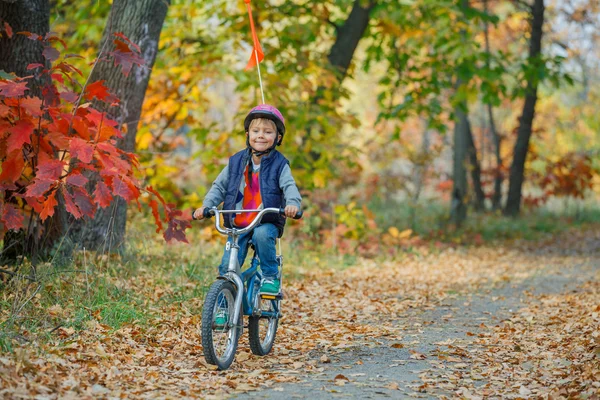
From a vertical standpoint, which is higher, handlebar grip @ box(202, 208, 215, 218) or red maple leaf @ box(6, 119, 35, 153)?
red maple leaf @ box(6, 119, 35, 153)

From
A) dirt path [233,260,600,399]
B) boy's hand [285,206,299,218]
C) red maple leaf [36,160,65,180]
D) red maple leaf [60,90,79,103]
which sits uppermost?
red maple leaf [60,90,79,103]

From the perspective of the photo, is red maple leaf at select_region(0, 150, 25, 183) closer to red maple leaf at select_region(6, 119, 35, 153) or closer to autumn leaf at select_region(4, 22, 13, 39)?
red maple leaf at select_region(6, 119, 35, 153)

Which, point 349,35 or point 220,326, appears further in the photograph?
point 349,35

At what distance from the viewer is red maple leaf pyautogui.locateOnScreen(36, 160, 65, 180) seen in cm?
504

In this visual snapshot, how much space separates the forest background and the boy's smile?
37.2 inches

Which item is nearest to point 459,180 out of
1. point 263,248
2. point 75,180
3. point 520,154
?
point 520,154

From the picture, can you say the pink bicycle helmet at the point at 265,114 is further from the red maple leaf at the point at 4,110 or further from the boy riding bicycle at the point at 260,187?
the red maple leaf at the point at 4,110

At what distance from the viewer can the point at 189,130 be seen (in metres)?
13.7

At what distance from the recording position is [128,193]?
17.7 feet

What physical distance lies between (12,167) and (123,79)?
270cm

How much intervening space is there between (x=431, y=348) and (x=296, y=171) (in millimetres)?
5647

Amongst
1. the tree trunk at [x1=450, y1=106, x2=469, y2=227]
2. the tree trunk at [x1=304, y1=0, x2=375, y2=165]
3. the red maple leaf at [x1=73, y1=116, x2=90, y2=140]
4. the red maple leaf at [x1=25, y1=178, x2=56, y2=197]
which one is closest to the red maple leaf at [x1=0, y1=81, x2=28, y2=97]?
the red maple leaf at [x1=25, y1=178, x2=56, y2=197]

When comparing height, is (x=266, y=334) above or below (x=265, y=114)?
below

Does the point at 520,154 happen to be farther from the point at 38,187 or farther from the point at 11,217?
the point at 38,187
